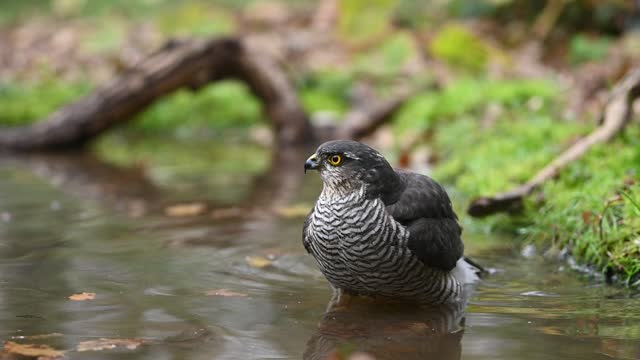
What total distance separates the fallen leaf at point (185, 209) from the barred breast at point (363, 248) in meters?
3.38

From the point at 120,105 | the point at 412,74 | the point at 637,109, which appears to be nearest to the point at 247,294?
the point at 637,109

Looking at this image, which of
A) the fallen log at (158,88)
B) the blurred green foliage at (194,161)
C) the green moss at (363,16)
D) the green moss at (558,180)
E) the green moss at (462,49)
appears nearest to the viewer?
the green moss at (558,180)

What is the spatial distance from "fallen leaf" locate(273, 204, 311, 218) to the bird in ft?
9.46

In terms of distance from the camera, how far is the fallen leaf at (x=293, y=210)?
27.5 ft

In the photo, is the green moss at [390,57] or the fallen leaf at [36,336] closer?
the fallen leaf at [36,336]

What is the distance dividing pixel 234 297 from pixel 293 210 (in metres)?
3.03

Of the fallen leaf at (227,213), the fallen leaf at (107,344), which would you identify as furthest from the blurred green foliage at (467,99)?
the fallen leaf at (107,344)

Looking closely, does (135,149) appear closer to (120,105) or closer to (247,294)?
(120,105)

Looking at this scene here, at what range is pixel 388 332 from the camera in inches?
195

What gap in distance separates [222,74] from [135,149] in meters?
1.66

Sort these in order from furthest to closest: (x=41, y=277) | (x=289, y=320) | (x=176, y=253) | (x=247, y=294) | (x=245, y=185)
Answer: (x=245, y=185)
(x=176, y=253)
(x=41, y=277)
(x=247, y=294)
(x=289, y=320)

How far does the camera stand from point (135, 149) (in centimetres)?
1327

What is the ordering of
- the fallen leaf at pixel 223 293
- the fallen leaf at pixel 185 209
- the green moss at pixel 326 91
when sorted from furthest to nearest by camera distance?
the green moss at pixel 326 91 < the fallen leaf at pixel 185 209 < the fallen leaf at pixel 223 293

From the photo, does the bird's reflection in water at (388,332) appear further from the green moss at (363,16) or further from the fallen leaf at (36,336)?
the green moss at (363,16)
